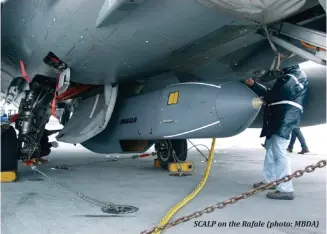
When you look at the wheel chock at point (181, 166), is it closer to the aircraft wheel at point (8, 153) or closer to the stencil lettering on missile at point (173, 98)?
the stencil lettering on missile at point (173, 98)

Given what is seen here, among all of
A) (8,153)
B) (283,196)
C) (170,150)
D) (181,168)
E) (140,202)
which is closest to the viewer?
(140,202)

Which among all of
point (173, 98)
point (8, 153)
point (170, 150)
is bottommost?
point (8, 153)

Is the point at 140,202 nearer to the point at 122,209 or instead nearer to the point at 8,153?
the point at 122,209

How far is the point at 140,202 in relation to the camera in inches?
131

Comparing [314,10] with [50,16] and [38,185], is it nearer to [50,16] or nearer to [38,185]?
[50,16]

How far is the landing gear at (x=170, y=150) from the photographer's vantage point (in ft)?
18.5

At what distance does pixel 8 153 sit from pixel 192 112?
2.60m

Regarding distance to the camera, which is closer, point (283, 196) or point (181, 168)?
point (283, 196)

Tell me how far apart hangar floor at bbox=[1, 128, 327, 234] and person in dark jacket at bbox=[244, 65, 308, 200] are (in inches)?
10.2

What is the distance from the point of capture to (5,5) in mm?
4125

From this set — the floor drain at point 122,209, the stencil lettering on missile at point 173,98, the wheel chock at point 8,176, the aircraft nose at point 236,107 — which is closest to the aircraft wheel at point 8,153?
the wheel chock at point 8,176

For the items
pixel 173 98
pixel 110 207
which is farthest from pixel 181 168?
pixel 110 207

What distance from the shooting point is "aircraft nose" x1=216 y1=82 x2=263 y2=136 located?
342 cm

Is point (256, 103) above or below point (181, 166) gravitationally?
above
